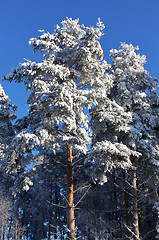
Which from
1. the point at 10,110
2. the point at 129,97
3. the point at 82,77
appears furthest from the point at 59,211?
the point at 82,77

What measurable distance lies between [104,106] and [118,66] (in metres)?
6.43

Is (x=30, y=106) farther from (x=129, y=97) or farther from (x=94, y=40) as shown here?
(x=129, y=97)

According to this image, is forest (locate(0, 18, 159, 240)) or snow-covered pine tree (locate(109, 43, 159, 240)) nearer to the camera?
forest (locate(0, 18, 159, 240))

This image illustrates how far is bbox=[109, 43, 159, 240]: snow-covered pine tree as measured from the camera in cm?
1301

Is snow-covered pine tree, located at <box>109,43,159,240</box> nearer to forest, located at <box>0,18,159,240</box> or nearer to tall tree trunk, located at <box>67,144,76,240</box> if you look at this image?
forest, located at <box>0,18,159,240</box>

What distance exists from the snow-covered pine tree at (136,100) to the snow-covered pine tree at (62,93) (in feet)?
9.54

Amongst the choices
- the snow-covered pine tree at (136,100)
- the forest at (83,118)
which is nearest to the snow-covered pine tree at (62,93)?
the forest at (83,118)

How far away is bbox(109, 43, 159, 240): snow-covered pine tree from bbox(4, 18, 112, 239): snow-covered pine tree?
9.54ft

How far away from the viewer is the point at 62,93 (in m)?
8.38

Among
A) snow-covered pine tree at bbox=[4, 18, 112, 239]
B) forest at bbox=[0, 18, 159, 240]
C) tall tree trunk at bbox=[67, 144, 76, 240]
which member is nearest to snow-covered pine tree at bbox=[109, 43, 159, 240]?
forest at bbox=[0, 18, 159, 240]

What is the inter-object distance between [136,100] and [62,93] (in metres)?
7.23

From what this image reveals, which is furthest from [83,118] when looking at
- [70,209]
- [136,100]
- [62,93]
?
[136,100]

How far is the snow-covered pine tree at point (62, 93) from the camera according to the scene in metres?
8.55

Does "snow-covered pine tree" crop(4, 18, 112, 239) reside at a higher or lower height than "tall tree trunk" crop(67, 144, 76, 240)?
higher
